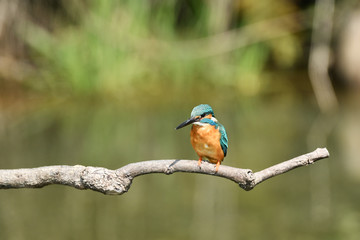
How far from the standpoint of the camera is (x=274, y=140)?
699 cm

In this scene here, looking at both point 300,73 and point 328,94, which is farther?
point 300,73

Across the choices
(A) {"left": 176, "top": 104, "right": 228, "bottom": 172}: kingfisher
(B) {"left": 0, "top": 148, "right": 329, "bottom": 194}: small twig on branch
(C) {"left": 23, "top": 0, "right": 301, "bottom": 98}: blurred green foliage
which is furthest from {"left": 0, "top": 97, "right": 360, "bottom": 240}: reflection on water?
(B) {"left": 0, "top": 148, "right": 329, "bottom": 194}: small twig on branch

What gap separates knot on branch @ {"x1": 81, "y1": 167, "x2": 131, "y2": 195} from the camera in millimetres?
1517

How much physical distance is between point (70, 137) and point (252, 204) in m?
2.64

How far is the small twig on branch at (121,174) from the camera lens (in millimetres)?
1401

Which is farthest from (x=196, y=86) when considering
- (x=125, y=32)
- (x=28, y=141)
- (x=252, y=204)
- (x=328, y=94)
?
(x=252, y=204)

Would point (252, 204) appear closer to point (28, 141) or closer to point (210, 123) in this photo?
point (28, 141)

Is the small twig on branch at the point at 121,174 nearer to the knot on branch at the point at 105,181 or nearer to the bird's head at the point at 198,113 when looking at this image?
the knot on branch at the point at 105,181

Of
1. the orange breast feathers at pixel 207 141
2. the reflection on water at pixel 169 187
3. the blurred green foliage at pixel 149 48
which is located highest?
the blurred green foliage at pixel 149 48

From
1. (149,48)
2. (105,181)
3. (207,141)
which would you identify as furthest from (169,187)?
(105,181)

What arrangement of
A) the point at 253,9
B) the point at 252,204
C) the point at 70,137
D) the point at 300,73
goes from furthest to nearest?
the point at 300,73 → the point at 253,9 → the point at 70,137 → the point at 252,204

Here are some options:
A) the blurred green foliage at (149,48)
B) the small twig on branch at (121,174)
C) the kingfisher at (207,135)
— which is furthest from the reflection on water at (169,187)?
the small twig on branch at (121,174)

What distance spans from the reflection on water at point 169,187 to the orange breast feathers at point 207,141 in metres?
3.09

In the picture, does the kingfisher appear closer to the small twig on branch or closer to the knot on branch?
the small twig on branch
